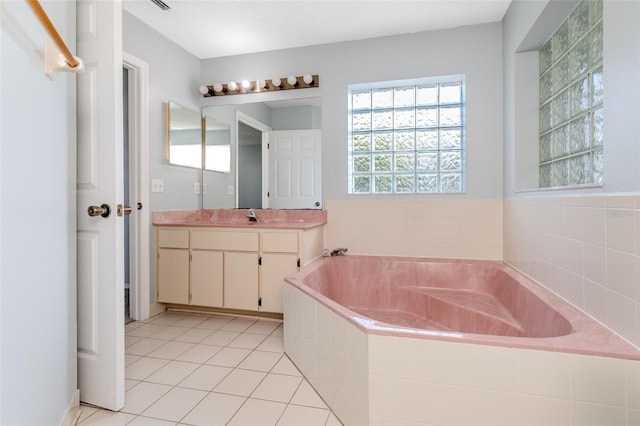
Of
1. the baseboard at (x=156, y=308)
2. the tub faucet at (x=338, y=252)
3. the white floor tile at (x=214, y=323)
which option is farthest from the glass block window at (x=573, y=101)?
the baseboard at (x=156, y=308)

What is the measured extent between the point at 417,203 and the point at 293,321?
141 cm

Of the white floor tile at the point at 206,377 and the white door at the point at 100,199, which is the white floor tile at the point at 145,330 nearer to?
the white floor tile at the point at 206,377

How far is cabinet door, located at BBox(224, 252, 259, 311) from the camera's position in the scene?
2.47m

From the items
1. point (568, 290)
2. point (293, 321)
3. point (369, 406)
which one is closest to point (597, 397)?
point (568, 290)

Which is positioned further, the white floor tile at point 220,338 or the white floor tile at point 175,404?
the white floor tile at point 220,338

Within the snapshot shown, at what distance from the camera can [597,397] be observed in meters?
0.99

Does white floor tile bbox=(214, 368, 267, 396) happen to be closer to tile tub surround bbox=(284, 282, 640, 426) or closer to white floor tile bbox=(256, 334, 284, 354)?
white floor tile bbox=(256, 334, 284, 354)

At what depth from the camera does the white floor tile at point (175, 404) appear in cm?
140

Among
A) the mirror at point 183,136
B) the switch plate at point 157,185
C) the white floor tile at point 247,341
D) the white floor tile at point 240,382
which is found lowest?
the white floor tile at point 240,382

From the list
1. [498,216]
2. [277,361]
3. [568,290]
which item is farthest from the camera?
[498,216]

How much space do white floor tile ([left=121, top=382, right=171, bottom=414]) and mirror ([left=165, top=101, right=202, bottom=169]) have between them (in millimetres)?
1772

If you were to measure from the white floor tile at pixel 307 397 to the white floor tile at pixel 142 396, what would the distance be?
0.64 m

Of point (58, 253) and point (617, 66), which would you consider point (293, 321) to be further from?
point (617, 66)

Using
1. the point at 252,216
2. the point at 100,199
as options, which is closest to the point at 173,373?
the point at 100,199
